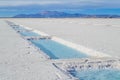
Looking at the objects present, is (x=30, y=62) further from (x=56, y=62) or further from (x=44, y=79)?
(x=44, y=79)

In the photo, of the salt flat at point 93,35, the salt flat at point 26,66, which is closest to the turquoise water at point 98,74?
the salt flat at point 26,66

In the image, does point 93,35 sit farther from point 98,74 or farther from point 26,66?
point 26,66

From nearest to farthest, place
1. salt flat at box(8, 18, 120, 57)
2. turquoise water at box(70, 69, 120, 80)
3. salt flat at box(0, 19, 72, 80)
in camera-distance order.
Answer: salt flat at box(0, 19, 72, 80), turquoise water at box(70, 69, 120, 80), salt flat at box(8, 18, 120, 57)

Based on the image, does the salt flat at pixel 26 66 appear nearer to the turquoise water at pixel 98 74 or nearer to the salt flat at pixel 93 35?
the turquoise water at pixel 98 74

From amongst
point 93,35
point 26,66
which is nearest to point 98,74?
point 26,66

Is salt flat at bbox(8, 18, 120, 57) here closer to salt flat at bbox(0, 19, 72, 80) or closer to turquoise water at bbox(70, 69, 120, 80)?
turquoise water at bbox(70, 69, 120, 80)

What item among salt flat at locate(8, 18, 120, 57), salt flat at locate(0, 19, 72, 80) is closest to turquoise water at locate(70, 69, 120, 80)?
salt flat at locate(0, 19, 72, 80)

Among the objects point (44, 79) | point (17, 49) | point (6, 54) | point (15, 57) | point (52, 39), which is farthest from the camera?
point (52, 39)

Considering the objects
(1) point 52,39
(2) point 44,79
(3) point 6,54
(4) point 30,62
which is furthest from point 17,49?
(1) point 52,39
